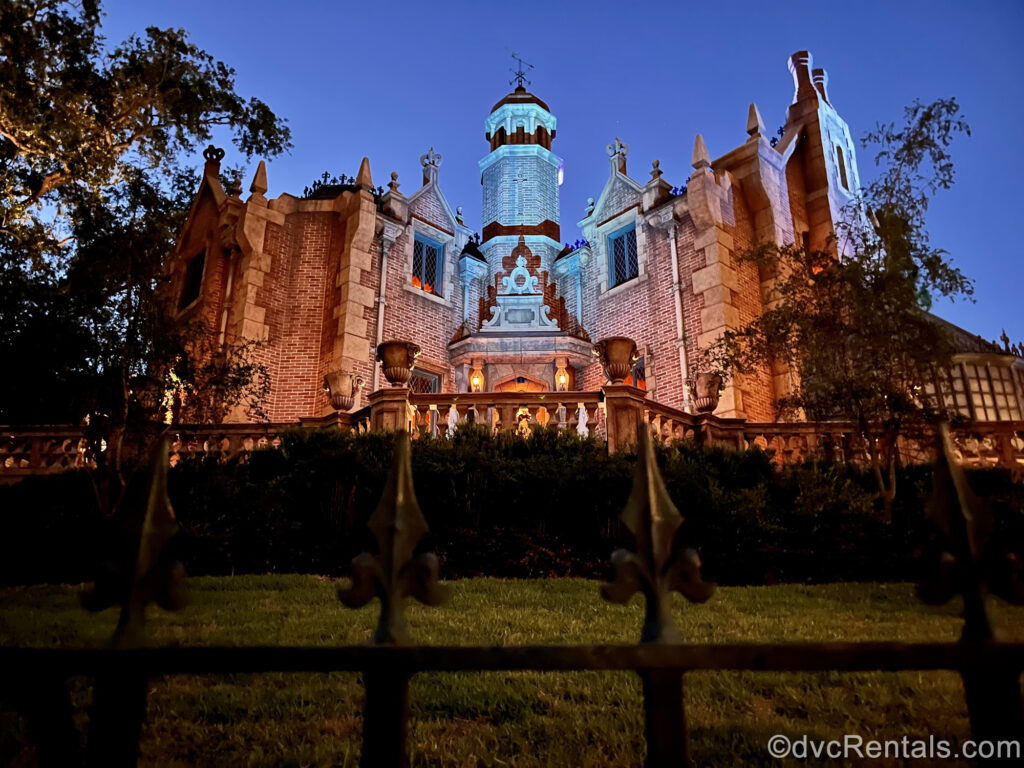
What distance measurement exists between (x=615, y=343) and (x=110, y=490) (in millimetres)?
7843

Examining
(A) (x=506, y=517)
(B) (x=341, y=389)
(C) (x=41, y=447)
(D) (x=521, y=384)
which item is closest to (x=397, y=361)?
(B) (x=341, y=389)

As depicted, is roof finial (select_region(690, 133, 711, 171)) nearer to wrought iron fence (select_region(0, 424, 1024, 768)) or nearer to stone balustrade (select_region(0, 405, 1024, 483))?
stone balustrade (select_region(0, 405, 1024, 483))

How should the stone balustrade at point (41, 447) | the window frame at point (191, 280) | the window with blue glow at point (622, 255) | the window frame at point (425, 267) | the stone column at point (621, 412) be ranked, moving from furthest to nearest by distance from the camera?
the window frame at point (425, 267) < the window with blue glow at point (622, 255) < the window frame at point (191, 280) < the stone balustrade at point (41, 447) < the stone column at point (621, 412)

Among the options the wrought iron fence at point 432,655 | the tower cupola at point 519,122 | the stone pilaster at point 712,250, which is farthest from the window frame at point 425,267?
the wrought iron fence at point 432,655

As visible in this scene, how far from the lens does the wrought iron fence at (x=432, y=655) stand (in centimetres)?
137

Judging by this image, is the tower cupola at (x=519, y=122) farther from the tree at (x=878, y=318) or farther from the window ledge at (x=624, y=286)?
the tree at (x=878, y=318)

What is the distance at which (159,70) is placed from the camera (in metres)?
14.1

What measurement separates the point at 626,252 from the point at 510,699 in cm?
1795

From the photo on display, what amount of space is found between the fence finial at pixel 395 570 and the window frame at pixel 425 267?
18.2 metres

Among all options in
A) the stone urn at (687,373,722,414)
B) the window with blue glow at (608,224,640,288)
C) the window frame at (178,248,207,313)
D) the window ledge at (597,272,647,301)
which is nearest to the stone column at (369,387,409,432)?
the stone urn at (687,373,722,414)

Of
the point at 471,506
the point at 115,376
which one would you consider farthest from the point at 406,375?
the point at 115,376

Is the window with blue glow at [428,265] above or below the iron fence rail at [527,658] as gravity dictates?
above

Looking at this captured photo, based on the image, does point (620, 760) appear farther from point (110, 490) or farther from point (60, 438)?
point (60, 438)

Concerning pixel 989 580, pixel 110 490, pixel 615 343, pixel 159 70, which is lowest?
pixel 989 580
